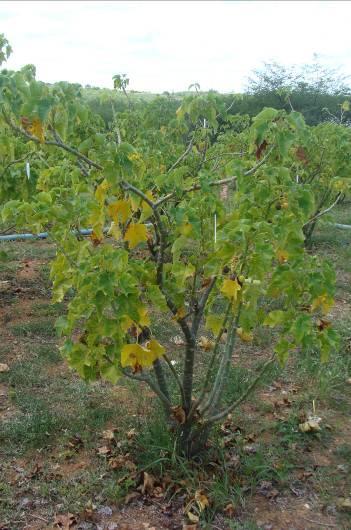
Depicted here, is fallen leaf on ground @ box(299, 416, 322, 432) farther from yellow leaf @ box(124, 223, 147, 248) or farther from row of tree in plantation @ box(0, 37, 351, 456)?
yellow leaf @ box(124, 223, 147, 248)

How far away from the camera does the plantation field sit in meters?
2.66

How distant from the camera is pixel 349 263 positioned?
21.5 ft

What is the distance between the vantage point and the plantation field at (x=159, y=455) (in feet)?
8.71

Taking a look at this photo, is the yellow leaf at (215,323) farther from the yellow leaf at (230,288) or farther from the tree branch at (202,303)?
the yellow leaf at (230,288)

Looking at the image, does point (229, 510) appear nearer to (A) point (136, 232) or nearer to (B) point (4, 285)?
(A) point (136, 232)

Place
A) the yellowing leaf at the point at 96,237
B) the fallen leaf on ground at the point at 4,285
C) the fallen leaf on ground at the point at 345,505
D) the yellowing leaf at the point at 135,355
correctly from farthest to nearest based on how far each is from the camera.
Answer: the fallen leaf on ground at the point at 4,285 → the fallen leaf on ground at the point at 345,505 → the yellowing leaf at the point at 96,237 → the yellowing leaf at the point at 135,355

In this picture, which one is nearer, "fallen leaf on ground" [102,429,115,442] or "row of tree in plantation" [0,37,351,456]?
"row of tree in plantation" [0,37,351,456]

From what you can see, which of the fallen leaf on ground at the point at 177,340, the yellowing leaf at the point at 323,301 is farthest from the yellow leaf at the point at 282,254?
the fallen leaf on ground at the point at 177,340

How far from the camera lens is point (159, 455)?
9.58 feet

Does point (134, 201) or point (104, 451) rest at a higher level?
point (134, 201)

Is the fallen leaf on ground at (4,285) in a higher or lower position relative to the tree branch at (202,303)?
lower

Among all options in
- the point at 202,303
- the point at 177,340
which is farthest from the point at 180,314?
the point at 177,340

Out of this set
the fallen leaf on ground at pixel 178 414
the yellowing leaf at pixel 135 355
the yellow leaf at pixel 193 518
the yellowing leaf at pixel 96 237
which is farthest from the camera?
the fallen leaf on ground at pixel 178 414

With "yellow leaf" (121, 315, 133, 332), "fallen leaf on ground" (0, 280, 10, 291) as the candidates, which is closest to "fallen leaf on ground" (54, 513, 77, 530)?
"yellow leaf" (121, 315, 133, 332)
